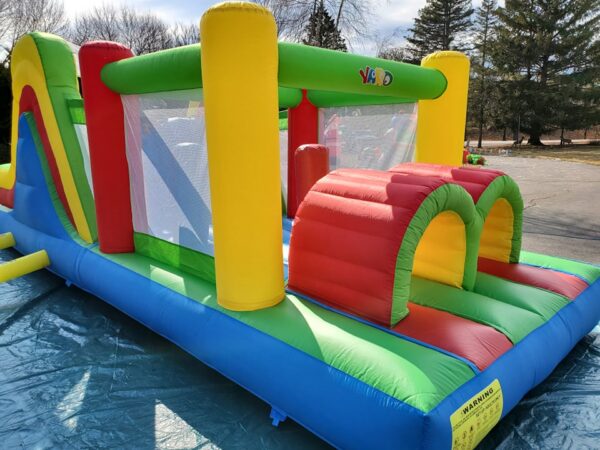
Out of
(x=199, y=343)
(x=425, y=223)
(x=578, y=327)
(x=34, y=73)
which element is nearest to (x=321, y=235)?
(x=425, y=223)

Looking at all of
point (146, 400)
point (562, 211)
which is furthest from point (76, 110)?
point (562, 211)

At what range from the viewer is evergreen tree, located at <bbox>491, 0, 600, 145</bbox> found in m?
20.4

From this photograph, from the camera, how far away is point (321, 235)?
93.8 inches

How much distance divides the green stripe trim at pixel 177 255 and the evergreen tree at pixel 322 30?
11924 millimetres

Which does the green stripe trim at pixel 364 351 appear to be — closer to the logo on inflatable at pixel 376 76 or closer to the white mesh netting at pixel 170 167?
the white mesh netting at pixel 170 167

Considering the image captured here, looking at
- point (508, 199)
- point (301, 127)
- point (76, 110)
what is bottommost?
point (508, 199)

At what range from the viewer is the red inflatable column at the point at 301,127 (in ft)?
16.0

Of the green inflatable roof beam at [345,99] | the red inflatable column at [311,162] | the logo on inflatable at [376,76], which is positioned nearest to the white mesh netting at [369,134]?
the green inflatable roof beam at [345,99]

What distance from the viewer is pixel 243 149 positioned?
6.94 ft

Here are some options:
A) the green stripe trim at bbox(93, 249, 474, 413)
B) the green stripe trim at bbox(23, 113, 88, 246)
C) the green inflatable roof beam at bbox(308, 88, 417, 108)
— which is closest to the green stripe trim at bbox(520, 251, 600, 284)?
the green stripe trim at bbox(93, 249, 474, 413)

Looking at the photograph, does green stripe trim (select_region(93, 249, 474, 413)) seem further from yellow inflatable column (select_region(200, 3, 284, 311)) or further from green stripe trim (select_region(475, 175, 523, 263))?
green stripe trim (select_region(475, 175, 523, 263))

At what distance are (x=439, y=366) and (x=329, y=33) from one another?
17445 millimetres

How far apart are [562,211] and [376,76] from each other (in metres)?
5.34

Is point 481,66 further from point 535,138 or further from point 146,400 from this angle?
point 146,400
